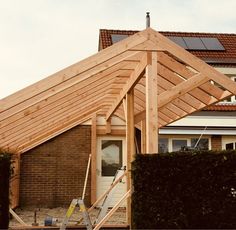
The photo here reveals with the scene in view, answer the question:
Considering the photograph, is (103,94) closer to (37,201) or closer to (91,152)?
(91,152)

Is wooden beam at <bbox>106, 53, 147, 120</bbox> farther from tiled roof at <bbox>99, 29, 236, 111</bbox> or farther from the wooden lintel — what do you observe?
tiled roof at <bbox>99, 29, 236, 111</bbox>

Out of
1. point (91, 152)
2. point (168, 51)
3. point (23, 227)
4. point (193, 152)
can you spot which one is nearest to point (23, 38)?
point (91, 152)

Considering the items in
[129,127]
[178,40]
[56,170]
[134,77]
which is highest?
[178,40]

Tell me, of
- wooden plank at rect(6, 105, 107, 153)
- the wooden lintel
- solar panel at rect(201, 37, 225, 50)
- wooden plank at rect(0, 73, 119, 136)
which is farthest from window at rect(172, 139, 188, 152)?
wooden plank at rect(0, 73, 119, 136)

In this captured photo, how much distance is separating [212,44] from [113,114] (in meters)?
7.59

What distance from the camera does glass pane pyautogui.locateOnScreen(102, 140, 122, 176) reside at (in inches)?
603

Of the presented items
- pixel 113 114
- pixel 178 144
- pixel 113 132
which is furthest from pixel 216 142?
pixel 113 114

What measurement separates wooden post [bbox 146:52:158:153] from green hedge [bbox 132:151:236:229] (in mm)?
775

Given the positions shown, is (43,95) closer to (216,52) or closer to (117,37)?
(117,37)

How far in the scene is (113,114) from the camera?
1453cm

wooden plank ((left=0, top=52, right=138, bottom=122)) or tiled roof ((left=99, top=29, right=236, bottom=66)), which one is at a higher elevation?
tiled roof ((left=99, top=29, right=236, bottom=66))

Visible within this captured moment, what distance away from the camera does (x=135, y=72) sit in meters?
9.00

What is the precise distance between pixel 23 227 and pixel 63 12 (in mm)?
7667

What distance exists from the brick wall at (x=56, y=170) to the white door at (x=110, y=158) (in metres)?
0.48
